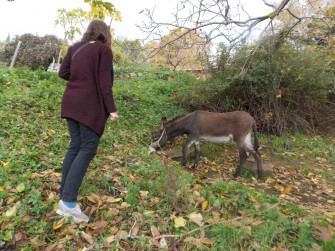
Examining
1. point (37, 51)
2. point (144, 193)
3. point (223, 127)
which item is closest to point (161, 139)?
point (223, 127)

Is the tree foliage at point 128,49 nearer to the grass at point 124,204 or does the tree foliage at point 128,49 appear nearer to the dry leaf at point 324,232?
the grass at point 124,204

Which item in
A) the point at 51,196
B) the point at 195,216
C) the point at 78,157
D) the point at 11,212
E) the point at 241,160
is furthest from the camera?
the point at 241,160

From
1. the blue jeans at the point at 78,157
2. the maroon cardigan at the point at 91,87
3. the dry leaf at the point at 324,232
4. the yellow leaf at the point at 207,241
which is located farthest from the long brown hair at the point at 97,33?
the dry leaf at the point at 324,232

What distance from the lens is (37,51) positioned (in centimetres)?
1752

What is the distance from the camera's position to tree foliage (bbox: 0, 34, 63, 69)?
57.3 feet

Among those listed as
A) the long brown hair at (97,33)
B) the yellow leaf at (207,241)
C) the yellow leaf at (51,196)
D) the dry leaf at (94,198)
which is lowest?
the yellow leaf at (207,241)

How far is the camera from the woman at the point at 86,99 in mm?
2732

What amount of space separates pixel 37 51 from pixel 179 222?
1800 cm

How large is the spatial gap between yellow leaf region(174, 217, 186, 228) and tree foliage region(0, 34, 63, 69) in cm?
1727

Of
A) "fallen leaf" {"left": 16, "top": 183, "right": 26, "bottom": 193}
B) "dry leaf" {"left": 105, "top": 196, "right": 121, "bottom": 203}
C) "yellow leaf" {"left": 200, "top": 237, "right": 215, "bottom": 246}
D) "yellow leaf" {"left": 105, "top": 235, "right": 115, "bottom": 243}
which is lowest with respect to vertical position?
"yellow leaf" {"left": 105, "top": 235, "right": 115, "bottom": 243}

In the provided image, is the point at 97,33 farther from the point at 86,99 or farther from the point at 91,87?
the point at 86,99

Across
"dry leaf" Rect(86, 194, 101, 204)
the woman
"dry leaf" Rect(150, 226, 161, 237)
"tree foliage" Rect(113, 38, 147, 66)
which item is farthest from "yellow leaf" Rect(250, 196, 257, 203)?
"tree foliage" Rect(113, 38, 147, 66)

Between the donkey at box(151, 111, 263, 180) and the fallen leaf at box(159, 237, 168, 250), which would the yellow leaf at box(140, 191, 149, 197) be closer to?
the fallen leaf at box(159, 237, 168, 250)

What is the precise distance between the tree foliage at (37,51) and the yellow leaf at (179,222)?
1727 cm
